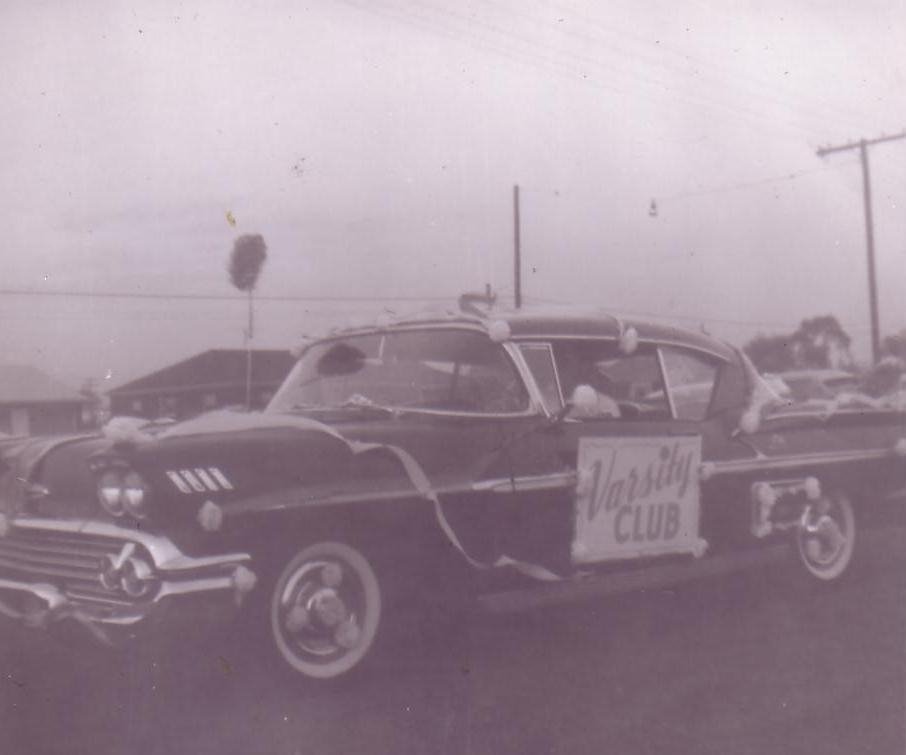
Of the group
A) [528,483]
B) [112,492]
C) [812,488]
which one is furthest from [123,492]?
[812,488]

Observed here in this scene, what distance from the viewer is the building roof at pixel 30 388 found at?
6.30 metres

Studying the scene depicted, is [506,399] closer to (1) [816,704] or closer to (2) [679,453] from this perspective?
(2) [679,453]

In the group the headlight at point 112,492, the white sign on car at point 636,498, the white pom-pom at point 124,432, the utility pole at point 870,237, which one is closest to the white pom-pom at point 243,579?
the headlight at point 112,492

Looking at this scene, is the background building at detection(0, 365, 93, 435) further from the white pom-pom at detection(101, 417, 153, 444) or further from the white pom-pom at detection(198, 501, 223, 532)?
the white pom-pom at detection(198, 501, 223, 532)

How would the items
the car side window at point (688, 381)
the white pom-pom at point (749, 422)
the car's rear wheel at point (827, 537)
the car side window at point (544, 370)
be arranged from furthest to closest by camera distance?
the car's rear wheel at point (827, 537)
the white pom-pom at point (749, 422)
the car side window at point (688, 381)
the car side window at point (544, 370)

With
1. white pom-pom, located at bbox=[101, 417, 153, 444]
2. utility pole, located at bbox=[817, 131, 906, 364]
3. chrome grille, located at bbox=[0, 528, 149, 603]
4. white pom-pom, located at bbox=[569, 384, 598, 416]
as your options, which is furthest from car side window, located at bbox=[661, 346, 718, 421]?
utility pole, located at bbox=[817, 131, 906, 364]

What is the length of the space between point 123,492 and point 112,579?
32 cm

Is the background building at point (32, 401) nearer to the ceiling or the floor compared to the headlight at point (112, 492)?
nearer to the ceiling

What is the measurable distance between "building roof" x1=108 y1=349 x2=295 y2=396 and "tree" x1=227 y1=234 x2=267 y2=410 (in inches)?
4.0

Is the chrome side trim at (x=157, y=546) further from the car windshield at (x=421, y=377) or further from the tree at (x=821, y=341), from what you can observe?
the tree at (x=821, y=341)

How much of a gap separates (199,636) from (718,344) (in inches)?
144

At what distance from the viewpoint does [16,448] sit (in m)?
5.07

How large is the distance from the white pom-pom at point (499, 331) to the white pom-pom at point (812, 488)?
→ 233 centimetres

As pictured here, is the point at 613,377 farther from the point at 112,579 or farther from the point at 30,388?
the point at 30,388
